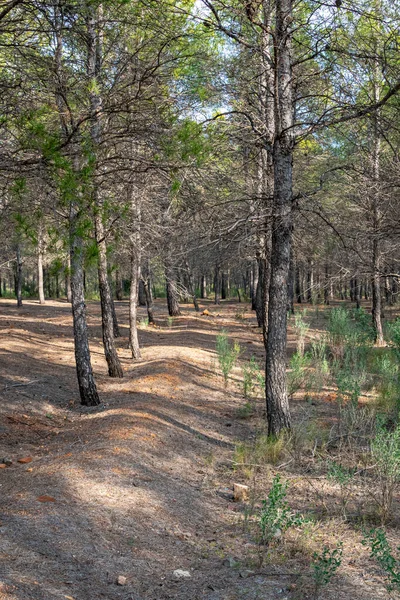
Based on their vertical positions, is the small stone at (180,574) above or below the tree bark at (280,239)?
below

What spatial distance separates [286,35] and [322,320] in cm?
1911

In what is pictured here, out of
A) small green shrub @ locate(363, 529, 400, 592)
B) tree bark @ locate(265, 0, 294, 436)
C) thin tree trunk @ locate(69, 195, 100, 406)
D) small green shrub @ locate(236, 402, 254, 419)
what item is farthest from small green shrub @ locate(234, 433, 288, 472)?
thin tree trunk @ locate(69, 195, 100, 406)

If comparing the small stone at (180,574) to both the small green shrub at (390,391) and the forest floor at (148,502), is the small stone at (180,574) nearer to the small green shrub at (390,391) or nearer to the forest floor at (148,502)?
the forest floor at (148,502)

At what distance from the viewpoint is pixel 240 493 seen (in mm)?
5582

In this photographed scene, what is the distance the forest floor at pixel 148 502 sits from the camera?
3.75 m

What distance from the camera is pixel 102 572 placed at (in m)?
3.76

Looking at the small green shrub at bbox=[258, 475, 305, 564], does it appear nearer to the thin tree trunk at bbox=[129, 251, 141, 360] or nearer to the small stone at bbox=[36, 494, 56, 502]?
the small stone at bbox=[36, 494, 56, 502]

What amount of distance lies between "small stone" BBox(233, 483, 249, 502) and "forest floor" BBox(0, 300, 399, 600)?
9cm

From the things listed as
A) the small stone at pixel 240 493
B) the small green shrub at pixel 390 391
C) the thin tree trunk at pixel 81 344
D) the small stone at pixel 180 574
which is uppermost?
the thin tree trunk at pixel 81 344

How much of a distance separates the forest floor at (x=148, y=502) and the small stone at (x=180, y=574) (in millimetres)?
45

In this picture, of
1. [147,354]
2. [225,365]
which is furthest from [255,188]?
[147,354]

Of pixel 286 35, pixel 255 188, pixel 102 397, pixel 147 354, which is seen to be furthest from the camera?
pixel 147 354

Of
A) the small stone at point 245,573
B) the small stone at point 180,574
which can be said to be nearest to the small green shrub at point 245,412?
the small stone at point 245,573

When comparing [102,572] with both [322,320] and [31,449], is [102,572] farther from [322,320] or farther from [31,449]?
[322,320]
